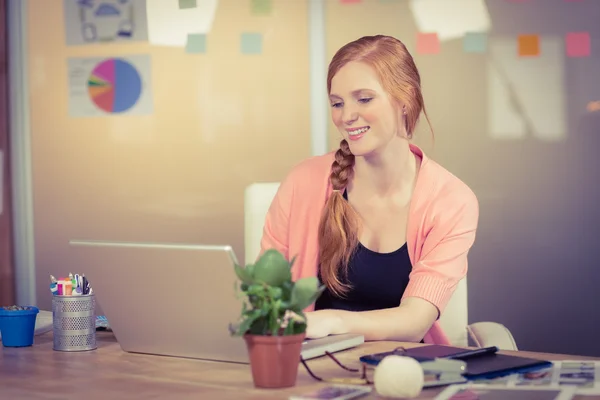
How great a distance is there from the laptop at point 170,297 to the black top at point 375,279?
536mm

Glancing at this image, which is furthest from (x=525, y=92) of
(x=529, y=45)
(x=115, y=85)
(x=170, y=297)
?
(x=170, y=297)

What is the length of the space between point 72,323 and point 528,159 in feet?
7.15

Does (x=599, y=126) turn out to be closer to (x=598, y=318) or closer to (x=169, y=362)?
(x=598, y=318)

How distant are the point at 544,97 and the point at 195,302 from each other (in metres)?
2.26

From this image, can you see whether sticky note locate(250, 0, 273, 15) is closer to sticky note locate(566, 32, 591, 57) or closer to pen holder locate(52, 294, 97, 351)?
sticky note locate(566, 32, 591, 57)

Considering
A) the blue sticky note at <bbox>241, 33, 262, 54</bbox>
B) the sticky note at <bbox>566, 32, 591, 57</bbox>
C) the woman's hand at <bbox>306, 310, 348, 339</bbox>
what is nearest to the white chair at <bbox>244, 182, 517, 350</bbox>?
the woman's hand at <bbox>306, 310, 348, 339</bbox>

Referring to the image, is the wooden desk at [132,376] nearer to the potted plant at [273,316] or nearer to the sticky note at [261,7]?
the potted plant at [273,316]

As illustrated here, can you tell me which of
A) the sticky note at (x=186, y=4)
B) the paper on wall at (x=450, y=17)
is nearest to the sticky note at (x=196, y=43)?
the sticky note at (x=186, y=4)

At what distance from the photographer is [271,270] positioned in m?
1.30

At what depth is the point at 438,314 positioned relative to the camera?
6.59ft

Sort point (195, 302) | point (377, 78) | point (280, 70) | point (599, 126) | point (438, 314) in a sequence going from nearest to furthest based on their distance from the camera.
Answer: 1. point (195, 302)
2. point (438, 314)
3. point (377, 78)
4. point (599, 126)
5. point (280, 70)

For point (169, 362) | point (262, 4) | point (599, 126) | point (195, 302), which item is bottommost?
point (169, 362)

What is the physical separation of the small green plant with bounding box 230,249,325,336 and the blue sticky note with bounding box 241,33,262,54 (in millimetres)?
2530

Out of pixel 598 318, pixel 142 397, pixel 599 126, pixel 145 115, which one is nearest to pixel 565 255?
pixel 598 318
